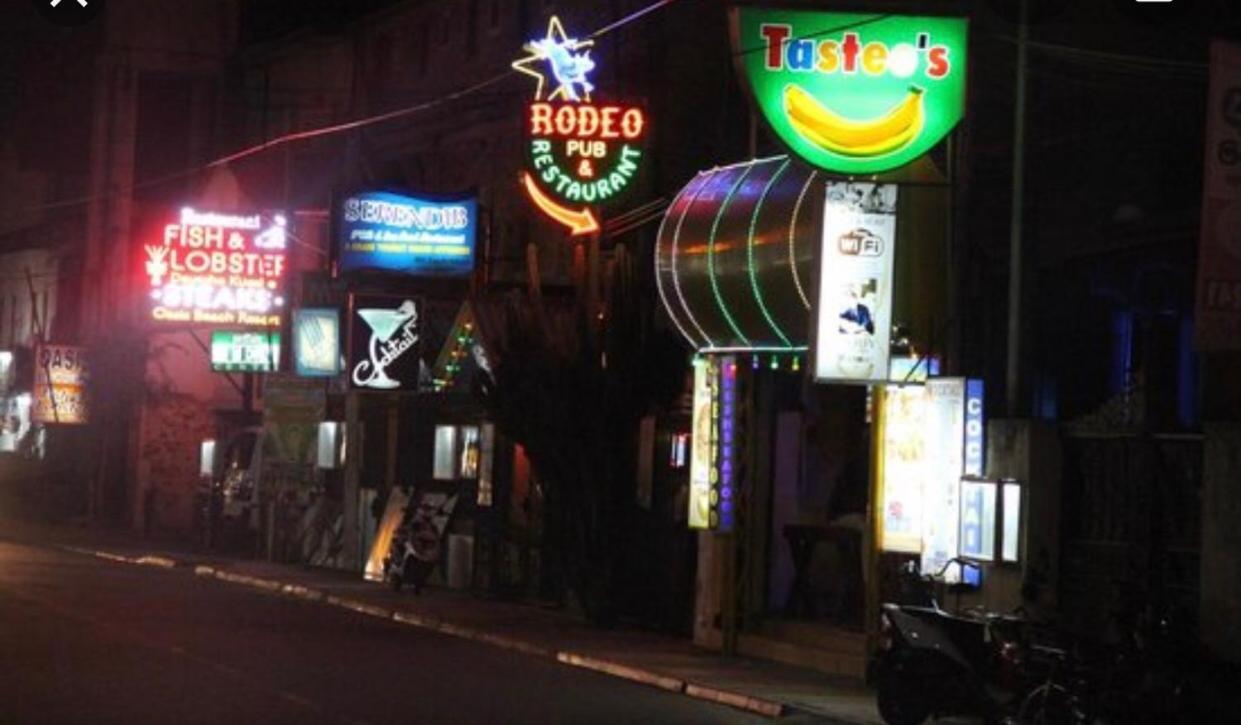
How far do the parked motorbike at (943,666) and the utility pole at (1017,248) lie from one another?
3785 mm

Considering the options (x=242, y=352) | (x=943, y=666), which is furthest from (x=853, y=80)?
(x=242, y=352)

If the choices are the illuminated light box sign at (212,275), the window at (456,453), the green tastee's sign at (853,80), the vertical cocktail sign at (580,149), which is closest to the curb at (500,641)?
the window at (456,453)

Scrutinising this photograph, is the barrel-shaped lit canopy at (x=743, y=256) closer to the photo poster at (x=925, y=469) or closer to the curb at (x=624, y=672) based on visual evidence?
the photo poster at (x=925, y=469)

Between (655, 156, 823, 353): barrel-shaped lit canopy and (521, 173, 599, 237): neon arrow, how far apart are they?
3464mm

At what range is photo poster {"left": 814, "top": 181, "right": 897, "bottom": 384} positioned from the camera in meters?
19.8

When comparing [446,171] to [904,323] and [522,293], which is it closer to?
[522,293]

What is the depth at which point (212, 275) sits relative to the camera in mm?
43438

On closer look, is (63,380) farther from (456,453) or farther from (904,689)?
(904,689)

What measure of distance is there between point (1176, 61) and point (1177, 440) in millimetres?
4602

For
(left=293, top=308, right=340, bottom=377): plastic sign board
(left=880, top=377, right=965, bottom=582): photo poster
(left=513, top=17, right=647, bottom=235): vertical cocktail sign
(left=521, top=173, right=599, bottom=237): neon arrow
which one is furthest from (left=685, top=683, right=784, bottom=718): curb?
(left=293, top=308, right=340, bottom=377): plastic sign board

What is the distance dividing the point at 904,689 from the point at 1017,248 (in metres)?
5.50

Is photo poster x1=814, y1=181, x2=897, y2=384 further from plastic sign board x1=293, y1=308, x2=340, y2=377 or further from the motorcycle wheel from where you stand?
plastic sign board x1=293, y1=308, x2=340, y2=377

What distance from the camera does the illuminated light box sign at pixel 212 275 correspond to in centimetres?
4338

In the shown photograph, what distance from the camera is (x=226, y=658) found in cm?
2061
